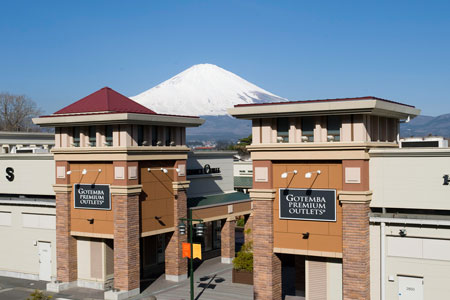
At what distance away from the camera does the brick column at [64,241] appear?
3481 cm

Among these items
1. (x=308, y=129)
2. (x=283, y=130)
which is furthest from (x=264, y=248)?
(x=308, y=129)

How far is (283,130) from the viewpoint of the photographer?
89.8ft

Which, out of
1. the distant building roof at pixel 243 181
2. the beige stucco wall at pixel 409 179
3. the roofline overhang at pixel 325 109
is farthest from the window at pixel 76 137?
the distant building roof at pixel 243 181

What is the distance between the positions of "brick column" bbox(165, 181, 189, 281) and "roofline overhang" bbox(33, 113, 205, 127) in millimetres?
4523

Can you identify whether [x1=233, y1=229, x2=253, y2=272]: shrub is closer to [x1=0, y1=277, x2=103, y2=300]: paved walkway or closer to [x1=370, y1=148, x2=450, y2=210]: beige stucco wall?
[x1=0, y1=277, x2=103, y2=300]: paved walkway

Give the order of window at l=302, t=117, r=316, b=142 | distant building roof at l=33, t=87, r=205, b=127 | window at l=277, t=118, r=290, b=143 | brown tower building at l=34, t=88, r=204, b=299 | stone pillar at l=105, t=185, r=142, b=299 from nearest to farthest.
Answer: window at l=302, t=117, r=316, b=142, window at l=277, t=118, r=290, b=143, distant building roof at l=33, t=87, r=205, b=127, stone pillar at l=105, t=185, r=142, b=299, brown tower building at l=34, t=88, r=204, b=299

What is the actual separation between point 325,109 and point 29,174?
23361mm

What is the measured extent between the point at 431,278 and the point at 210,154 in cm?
2591

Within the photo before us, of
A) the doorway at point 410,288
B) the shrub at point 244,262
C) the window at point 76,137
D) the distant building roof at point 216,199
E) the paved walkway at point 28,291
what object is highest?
the window at point 76,137

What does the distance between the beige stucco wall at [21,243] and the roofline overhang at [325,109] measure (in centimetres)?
1744

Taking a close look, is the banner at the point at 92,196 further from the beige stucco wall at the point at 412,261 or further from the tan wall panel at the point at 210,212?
the beige stucco wall at the point at 412,261

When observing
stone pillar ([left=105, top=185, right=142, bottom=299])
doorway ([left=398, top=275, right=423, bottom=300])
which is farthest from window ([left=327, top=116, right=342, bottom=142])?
stone pillar ([left=105, top=185, right=142, bottom=299])

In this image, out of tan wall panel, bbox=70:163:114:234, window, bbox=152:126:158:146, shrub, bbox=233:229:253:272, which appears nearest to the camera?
tan wall panel, bbox=70:163:114:234

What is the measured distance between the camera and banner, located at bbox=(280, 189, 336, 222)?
2597cm
